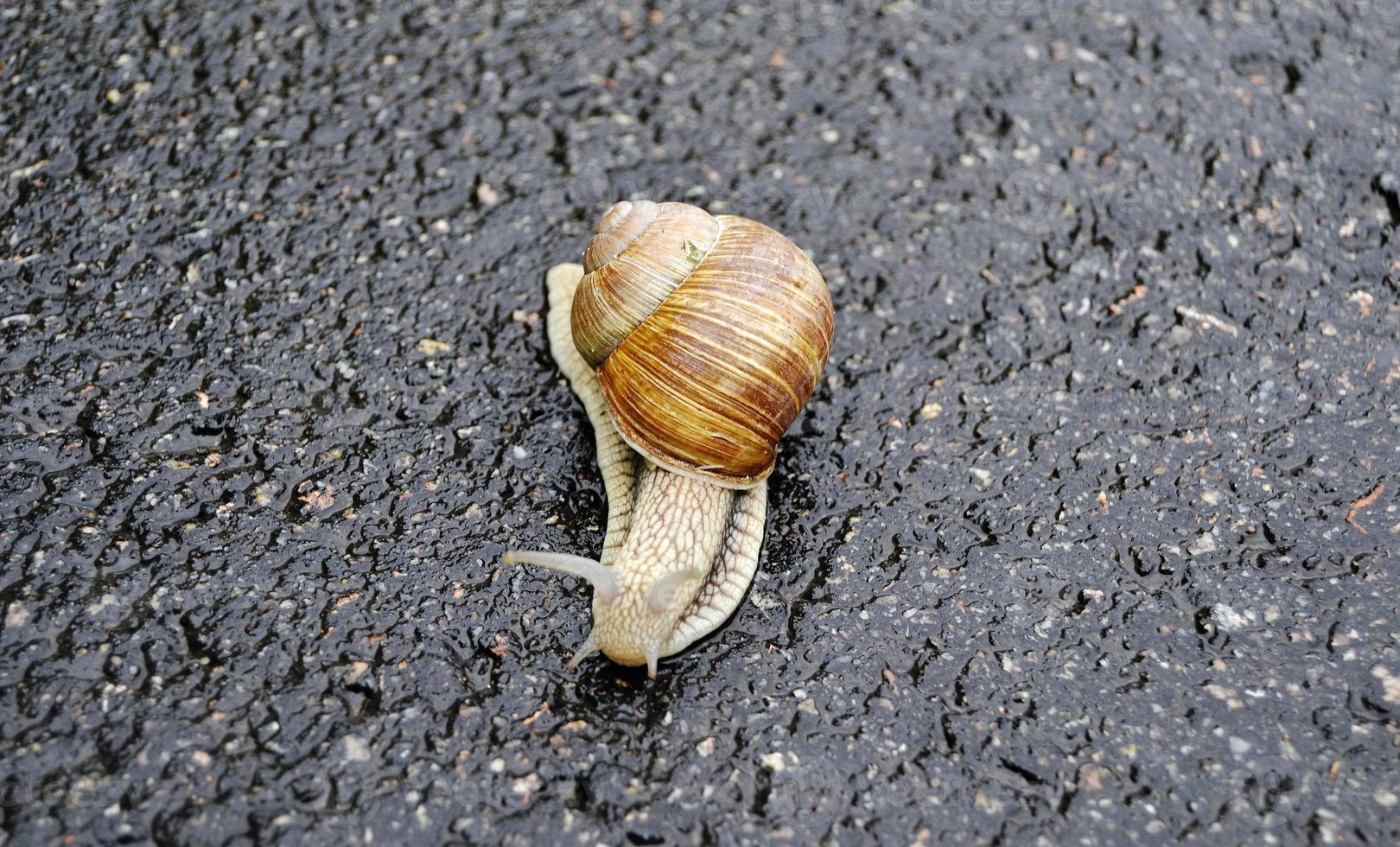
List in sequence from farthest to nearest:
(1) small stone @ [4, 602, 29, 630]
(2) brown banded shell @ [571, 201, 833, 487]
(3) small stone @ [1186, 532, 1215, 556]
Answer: (3) small stone @ [1186, 532, 1215, 556]
(2) brown banded shell @ [571, 201, 833, 487]
(1) small stone @ [4, 602, 29, 630]

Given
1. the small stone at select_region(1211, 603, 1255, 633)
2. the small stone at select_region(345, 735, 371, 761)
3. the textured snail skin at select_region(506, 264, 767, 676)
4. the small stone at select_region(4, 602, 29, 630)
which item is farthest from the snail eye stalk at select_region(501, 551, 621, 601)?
the small stone at select_region(1211, 603, 1255, 633)

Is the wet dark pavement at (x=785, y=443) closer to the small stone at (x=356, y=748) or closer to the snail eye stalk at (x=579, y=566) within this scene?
the small stone at (x=356, y=748)

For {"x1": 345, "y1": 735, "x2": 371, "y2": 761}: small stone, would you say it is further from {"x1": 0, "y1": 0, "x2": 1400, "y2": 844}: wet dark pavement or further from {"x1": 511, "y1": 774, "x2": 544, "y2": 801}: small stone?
{"x1": 511, "y1": 774, "x2": 544, "y2": 801}: small stone

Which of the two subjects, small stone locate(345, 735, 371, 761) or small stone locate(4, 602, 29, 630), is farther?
small stone locate(4, 602, 29, 630)

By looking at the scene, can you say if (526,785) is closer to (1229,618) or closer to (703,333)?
(703,333)

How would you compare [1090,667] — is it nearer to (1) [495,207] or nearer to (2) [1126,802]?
(2) [1126,802]

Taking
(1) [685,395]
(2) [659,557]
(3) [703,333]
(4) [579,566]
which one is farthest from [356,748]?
(3) [703,333]
